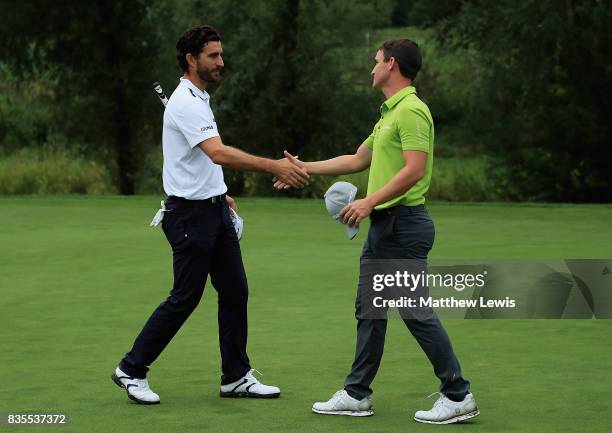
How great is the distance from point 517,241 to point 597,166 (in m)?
11.1

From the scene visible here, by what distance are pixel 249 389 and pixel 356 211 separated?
4.35ft

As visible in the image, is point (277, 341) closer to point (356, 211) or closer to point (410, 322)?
point (410, 322)

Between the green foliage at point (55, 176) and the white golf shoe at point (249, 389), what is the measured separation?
1962cm

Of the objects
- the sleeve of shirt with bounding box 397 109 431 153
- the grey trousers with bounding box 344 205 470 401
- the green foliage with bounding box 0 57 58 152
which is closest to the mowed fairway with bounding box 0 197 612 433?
the grey trousers with bounding box 344 205 470 401

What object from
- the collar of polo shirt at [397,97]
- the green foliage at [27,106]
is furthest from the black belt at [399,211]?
the green foliage at [27,106]

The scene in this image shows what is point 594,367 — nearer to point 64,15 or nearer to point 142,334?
point 142,334

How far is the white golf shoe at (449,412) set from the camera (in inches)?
259

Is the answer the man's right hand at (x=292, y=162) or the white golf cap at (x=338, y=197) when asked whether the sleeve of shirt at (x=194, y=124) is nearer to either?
the man's right hand at (x=292, y=162)

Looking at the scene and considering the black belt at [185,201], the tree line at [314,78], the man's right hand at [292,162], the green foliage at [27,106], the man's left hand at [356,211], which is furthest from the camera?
the green foliage at [27,106]

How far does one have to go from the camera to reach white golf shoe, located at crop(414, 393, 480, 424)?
6.58 m

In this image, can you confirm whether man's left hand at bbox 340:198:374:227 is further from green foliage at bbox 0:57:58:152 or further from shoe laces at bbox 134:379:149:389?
green foliage at bbox 0:57:58:152

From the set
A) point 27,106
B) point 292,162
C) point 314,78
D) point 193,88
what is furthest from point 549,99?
point 193,88

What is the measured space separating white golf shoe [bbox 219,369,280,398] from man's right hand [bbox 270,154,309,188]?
1013mm

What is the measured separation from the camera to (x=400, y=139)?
260 inches
